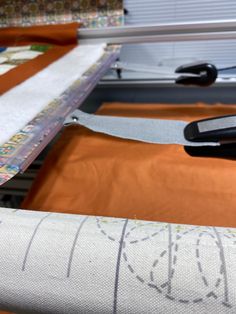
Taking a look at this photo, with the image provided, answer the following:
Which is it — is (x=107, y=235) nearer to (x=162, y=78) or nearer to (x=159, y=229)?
(x=159, y=229)

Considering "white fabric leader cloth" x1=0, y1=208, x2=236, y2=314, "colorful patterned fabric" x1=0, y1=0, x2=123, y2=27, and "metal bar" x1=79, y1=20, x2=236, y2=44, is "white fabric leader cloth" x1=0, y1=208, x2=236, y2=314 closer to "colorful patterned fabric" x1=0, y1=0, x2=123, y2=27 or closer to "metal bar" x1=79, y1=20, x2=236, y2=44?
"metal bar" x1=79, y1=20, x2=236, y2=44

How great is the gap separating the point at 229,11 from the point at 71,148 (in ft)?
2.74

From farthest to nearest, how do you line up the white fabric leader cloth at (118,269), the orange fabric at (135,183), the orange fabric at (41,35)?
the orange fabric at (41,35) → the orange fabric at (135,183) → the white fabric leader cloth at (118,269)

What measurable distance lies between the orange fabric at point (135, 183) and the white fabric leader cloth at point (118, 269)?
0.71 feet

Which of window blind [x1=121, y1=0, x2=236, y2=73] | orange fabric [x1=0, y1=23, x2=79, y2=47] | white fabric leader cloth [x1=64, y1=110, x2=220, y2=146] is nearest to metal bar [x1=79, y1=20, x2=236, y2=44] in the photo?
orange fabric [x1=0, y1=23, x2=79, y2=47]

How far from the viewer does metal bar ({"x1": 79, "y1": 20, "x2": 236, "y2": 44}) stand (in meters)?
0.90

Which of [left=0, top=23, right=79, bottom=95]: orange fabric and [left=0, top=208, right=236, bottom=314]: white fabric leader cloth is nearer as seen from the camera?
[left=0, top=208, right=236, bottom=314]: white fabric leader cloth

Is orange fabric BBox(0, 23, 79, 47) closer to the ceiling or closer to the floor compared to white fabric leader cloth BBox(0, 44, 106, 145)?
closer to the ceiling

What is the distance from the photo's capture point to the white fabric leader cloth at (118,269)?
0.24 m

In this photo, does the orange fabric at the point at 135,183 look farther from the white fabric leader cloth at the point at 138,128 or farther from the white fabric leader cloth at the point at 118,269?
the white fabric leader cloth at the point at 118,269

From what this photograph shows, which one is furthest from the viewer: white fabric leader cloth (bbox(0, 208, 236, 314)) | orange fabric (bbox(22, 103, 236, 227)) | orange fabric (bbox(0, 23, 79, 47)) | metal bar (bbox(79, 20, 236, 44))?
orange fabric (bbox(0, 23, 79, 47))

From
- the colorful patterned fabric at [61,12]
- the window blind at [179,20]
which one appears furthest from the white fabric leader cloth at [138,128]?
the window blind at [179,20]

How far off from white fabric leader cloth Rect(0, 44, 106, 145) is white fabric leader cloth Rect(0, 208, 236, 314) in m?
0.28

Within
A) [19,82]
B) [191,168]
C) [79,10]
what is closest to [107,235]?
[191,168]
